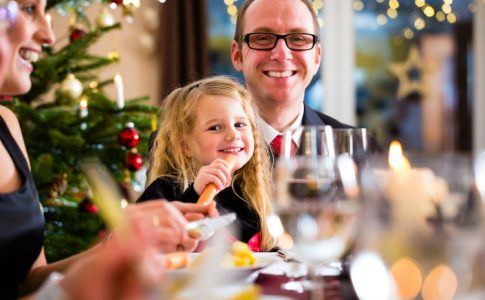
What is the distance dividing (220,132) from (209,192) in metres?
0.44

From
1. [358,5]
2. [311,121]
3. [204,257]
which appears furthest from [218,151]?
[358,5]

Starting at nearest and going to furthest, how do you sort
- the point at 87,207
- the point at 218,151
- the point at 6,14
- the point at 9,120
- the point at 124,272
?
1. the point at 124,272
2. the point at 6,14
3. the point at 9,120
4. the point at 218,151
5. the point at 87,207

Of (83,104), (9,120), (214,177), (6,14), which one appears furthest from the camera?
(83,104)

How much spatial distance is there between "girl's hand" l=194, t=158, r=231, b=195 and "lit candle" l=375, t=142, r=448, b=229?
0.81 m

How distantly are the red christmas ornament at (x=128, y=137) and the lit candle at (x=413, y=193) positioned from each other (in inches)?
62.8

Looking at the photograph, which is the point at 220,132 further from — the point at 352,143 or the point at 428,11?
the point at 428,11

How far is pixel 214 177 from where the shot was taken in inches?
66.3

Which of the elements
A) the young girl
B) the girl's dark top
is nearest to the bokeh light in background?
the young girl

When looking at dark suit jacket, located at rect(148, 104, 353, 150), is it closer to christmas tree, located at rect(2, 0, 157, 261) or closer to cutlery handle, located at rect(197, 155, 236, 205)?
christmas tree, located at rect(2, 0, 157, 261)

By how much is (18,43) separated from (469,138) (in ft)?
13.6

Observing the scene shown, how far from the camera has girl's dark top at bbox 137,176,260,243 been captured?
1.83 m

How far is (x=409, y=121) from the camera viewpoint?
4.93 meters

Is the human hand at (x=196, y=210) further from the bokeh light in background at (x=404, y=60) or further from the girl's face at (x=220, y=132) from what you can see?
the bokeh light in background at (x=404, y=60)

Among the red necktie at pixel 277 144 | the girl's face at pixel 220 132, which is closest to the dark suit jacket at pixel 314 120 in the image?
the red necktie at pixel 277 144
